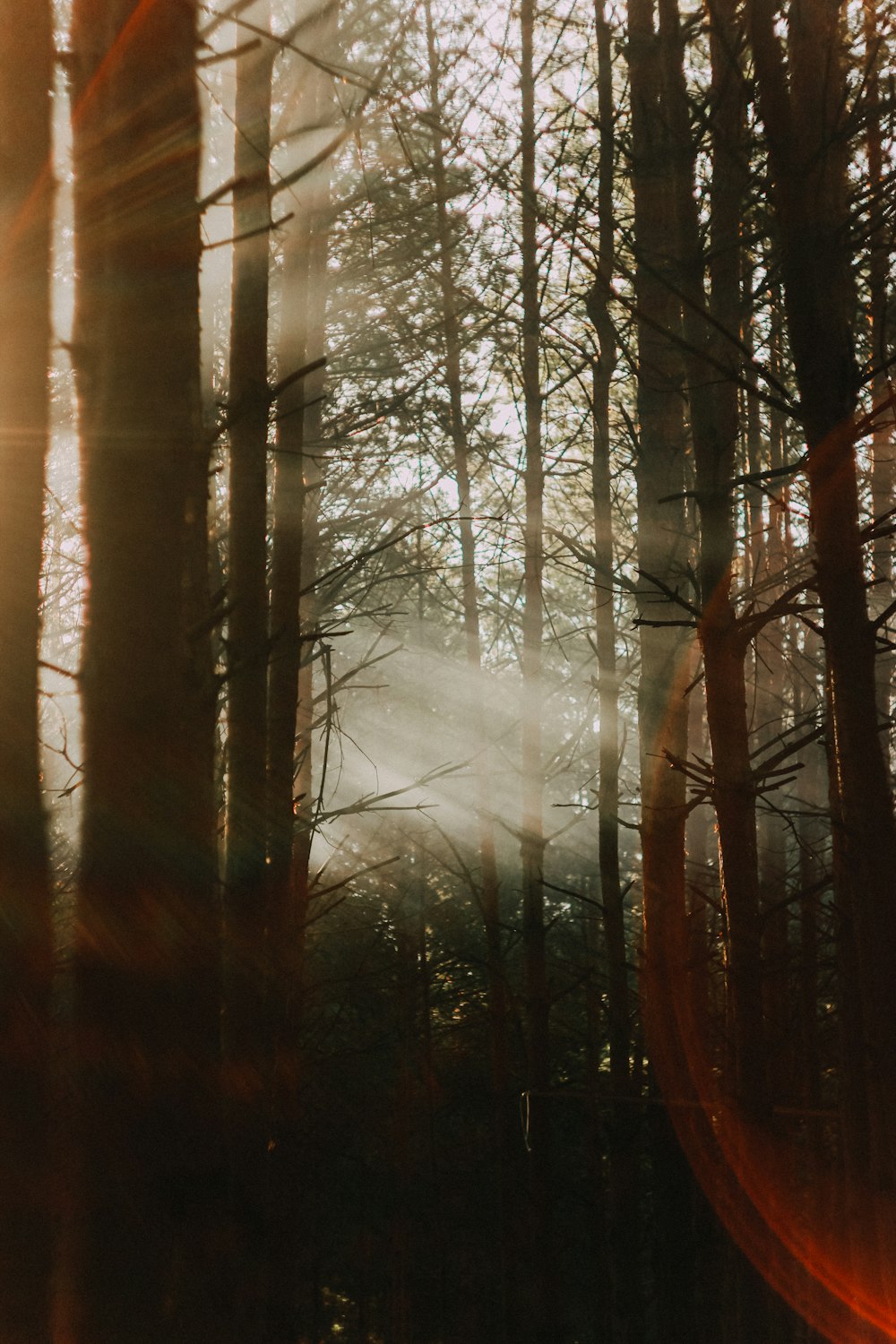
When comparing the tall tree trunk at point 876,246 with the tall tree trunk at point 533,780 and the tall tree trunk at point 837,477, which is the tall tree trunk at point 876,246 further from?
the tall tree trunk at point 533,780

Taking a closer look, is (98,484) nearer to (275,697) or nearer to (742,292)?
(275,697)

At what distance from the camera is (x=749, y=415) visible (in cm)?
1325

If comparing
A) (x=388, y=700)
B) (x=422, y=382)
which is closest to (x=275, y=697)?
(x=422, y=382)

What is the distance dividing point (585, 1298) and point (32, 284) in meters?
13.7

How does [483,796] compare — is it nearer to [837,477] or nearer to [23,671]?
[23,671]

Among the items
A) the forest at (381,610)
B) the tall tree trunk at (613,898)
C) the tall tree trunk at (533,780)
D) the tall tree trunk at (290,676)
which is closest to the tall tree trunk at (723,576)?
the forest at (381,610)

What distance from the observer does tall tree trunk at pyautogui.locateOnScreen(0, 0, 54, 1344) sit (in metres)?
3.27

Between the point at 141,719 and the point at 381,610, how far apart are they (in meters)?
4.87

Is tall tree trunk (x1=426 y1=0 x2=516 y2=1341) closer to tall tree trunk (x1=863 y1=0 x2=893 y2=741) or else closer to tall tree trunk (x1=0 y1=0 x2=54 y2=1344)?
tall tree trunk (x1=863 y1=0 x2=893 y2=741)

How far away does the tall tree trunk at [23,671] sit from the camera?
3.27 m

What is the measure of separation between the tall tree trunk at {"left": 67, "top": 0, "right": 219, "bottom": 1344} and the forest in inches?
0.5

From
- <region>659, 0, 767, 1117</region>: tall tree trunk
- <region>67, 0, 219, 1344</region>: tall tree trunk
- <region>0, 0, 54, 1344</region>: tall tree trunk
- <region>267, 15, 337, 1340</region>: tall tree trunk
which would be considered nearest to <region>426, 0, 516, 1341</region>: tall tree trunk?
<region>267, 15, 337, 1340</region>: tall tree trunk

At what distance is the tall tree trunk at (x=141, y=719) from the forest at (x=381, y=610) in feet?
0.04

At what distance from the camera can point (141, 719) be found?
3.11m
